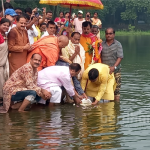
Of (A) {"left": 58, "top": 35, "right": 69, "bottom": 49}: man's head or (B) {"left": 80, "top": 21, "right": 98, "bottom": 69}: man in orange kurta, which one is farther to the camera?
(B) {"left": 80, "top": 21, "right": 98, "bottom": 69}: man in orange kurta

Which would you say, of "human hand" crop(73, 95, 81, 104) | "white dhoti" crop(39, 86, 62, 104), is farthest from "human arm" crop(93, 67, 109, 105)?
"white dhoti" crop(39, 86, 62, 104)

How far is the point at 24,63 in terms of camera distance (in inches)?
345

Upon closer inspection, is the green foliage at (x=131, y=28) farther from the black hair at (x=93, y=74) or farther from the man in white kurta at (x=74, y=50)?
the black hair at (x=93, y=74)

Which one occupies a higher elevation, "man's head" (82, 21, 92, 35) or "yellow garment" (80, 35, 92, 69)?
"man's head" (82, 21, 92, 35)

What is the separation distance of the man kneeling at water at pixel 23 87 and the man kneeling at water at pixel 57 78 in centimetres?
33

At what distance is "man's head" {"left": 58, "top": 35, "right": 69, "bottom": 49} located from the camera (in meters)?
8.78

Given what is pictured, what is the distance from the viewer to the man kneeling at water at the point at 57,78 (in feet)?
27.6

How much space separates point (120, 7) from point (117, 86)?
2114 inches

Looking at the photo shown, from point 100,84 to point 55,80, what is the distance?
1047mm

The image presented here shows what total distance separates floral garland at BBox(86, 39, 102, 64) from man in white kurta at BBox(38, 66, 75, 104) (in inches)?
52.2

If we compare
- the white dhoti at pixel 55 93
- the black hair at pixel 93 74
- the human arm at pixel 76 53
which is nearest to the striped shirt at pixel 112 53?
the human arm at pixel 76 53

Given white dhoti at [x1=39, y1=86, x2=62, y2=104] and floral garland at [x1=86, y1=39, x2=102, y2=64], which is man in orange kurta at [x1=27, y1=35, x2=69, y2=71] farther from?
floral garland at [x1=86, y1=39, x2=102, y2=64]

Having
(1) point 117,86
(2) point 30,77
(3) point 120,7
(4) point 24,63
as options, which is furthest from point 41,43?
(3) point 120,7

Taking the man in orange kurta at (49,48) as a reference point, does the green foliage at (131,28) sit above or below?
below
